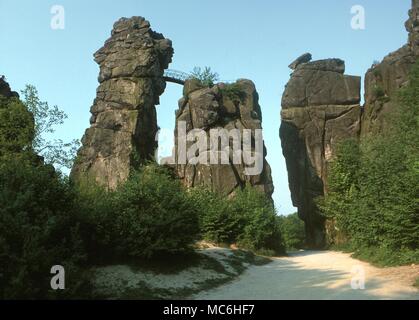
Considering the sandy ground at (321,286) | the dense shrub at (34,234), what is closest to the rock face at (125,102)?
the sandy ground at (321,286)

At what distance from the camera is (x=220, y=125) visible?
124 feet

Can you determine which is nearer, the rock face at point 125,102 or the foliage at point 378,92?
the rock face at point 125,102

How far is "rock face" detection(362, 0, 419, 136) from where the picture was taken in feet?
122

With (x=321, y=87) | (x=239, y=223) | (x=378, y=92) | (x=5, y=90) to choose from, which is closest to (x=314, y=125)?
(x=321, y=87)

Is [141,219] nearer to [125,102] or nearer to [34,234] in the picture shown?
[34,234]

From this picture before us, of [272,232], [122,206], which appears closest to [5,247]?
[122,206]

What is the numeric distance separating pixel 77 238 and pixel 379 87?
3472 cm

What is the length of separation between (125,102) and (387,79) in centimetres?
2405

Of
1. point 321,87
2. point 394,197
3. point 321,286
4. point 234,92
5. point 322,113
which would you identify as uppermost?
point 321,87

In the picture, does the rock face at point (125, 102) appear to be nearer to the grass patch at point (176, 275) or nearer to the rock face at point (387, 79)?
the rock face at point (387, 79)

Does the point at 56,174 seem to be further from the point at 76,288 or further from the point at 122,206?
the point at 76,288

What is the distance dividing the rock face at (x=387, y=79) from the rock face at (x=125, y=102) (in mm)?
19855

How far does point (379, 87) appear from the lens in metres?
38.7

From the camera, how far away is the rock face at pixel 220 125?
114ft
